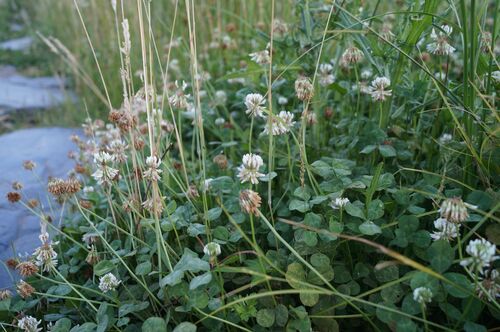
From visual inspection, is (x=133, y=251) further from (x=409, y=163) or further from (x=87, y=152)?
(x=409, y=163)

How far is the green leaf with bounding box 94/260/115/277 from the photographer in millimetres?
1334

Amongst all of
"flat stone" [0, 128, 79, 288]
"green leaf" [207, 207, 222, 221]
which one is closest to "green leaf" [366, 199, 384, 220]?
"green leaf" [207, 207, 222, 221]

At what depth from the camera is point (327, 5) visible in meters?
1.95

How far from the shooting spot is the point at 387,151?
1.55m

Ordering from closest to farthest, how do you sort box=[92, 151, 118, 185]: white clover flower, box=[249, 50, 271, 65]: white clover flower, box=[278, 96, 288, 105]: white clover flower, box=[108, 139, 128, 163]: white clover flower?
box=[92, 151, 118, 185]: white clover flower < box=[108, 139, 128, 163]: white clover flower < box=[249, 50, 271, 65]: white clover flower < box=[278, 96, 288, 105]: white clover flower

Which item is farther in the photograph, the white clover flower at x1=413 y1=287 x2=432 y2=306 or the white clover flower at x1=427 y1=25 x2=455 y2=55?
the white clover flower at x1=427 y1=25 x2=455 y2=55

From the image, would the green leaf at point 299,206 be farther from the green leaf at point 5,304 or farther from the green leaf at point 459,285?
the green leaf at point 5,304

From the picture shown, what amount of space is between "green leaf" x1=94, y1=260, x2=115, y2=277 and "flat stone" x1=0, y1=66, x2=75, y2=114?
2.26m

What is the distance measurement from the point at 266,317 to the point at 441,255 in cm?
39

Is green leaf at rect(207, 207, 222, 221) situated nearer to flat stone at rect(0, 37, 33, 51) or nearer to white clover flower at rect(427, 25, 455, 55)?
white clover flower at rect(427, 25, 455, 55)

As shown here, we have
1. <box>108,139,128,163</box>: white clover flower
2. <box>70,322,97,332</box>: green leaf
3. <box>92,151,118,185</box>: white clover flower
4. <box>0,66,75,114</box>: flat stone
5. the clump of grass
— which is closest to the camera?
the clump of grass

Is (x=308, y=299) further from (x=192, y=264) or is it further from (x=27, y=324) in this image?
(x=27, y=324)

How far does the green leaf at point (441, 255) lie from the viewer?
1.10m

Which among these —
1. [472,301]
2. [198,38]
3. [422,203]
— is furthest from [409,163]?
[198,38]
